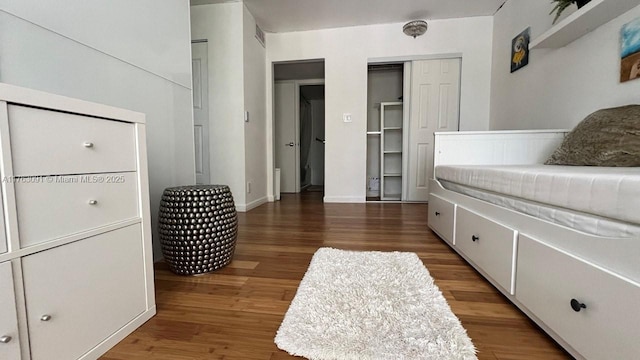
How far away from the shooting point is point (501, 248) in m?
1.02

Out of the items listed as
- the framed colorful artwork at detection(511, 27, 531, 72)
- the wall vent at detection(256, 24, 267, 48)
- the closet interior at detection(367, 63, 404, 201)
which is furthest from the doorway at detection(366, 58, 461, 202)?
the wall vent at detection(256, 24, 267, 48)

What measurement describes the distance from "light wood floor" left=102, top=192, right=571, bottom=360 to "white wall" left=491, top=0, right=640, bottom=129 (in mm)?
1332

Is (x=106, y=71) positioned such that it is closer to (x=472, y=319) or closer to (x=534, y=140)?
(x=472, y=319)

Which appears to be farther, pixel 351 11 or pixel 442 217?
pixel 351 11

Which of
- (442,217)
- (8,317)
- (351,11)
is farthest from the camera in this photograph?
(351,11)

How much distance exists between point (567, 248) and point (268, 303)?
3.27ft

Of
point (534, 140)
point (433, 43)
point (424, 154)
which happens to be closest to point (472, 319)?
point (534, 140)

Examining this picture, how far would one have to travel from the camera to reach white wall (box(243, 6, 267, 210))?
2783mm

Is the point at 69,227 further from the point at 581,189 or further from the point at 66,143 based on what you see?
the point at 581,189

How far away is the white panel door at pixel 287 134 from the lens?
14.9ft

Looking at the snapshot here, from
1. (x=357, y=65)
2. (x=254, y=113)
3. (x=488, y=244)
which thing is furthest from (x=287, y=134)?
(x=488, y=244)

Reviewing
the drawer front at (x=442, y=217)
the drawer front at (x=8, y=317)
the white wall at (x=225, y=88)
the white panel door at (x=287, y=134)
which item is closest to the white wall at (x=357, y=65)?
the white wall at (x=225, y=88)

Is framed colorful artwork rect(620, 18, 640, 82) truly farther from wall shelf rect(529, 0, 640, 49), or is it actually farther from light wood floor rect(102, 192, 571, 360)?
light wood floor rect(102, 192, 571, 360)

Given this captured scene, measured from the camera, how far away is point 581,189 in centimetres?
69
